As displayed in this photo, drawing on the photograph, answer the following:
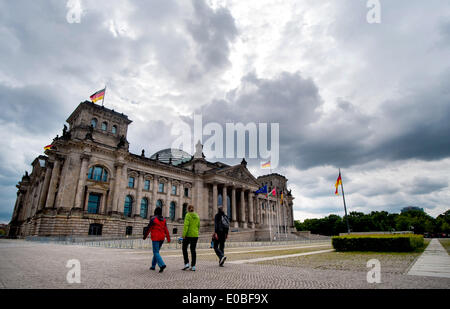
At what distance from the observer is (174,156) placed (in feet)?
241

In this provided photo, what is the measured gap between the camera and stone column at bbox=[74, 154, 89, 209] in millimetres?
38344

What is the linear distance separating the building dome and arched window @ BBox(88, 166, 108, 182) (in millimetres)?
27732

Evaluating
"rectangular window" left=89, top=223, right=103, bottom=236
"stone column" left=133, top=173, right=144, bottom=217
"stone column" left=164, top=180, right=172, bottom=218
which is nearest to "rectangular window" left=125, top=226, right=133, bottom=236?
"stone column" left=133, top=173, right=144, bottom=217

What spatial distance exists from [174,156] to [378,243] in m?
63.5

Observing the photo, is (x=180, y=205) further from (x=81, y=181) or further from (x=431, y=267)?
(x=431, y=267)

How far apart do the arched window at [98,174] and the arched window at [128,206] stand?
5.98 meters

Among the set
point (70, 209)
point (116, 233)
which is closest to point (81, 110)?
point (70, 209)

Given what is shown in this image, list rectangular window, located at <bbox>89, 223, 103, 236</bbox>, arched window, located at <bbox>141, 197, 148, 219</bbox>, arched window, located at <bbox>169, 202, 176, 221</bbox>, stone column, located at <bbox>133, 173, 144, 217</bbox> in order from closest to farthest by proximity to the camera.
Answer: rectangular window, located at <bbox>89, 223, 103, 236</bbox> < stone column, located at <bbox>133, 173, 144, 217</bbox> < arched window, located at <bbox>141, 197, 148, 219</bbox> < arched window, located at <bbox>169, 202, 176, 221</bbox>

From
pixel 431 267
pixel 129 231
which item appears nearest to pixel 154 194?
pixel 129 231

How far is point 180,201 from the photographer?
55.0 m

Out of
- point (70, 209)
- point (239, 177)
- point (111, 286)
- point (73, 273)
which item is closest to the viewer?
point (111, 286)

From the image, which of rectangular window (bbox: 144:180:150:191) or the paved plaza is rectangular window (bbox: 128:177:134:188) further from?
the paved plaza
